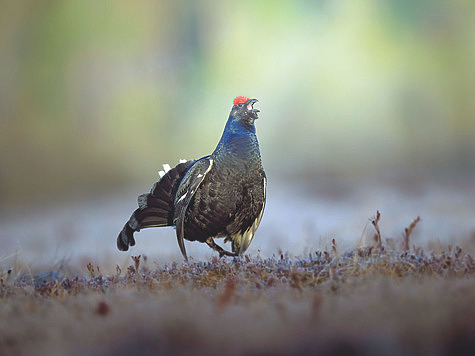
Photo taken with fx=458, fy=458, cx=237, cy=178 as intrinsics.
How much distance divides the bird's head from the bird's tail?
1017 millimetres

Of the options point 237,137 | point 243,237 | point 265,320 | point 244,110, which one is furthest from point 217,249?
point 265,320

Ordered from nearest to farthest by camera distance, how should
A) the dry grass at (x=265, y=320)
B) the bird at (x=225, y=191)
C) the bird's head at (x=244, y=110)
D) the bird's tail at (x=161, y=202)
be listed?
the dry grass at (x=265, y=320)
the bird at (x=225, y=191)
the bird's head at (x=244, y=110)
the bird's tail at (x=161, y=202)

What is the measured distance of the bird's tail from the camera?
6219mm

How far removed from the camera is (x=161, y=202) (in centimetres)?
625

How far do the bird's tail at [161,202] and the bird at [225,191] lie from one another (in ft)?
0.04

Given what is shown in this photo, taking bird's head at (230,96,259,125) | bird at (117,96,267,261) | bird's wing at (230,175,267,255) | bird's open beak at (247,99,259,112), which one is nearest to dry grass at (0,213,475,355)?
bird at (117,96,267,261)

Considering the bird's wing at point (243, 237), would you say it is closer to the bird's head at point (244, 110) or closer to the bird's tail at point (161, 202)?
the bird's tail at point (161, 202)

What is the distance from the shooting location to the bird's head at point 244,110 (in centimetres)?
582

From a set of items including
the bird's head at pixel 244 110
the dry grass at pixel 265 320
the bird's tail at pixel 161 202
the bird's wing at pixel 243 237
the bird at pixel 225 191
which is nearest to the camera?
the dry grass at pixel 265 320

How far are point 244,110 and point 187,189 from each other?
4.06 ft

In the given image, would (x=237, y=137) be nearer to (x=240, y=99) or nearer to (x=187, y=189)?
(x=240, y=99)

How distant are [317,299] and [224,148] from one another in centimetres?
333

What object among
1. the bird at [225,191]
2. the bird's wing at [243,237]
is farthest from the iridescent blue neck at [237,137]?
the bird's wing at [243,237]

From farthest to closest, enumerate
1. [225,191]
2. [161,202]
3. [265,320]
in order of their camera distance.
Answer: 1. [161,202]
2. [225,191]
3. [265,320]
